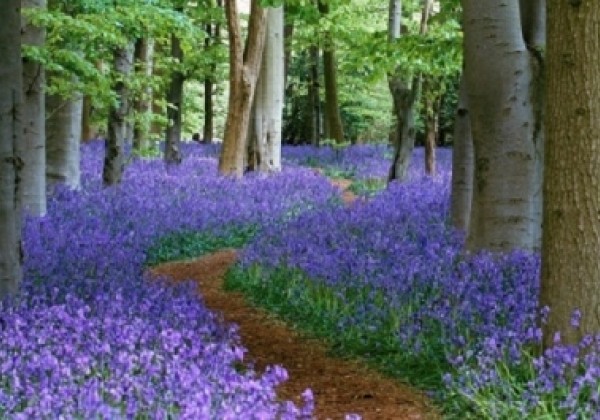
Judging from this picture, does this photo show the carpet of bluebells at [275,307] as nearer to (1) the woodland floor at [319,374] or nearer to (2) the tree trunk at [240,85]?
(1) the woodland floor at [319,374]

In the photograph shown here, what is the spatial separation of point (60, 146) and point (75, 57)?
3.83 metres

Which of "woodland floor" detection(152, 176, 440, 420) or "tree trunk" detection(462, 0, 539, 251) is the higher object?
"tree trunk" detection(462, 0, 539, 251)

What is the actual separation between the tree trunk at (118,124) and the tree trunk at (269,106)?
182 inches

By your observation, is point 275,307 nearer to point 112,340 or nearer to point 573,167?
point 112,340

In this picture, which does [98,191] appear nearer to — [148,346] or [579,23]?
[148,346]

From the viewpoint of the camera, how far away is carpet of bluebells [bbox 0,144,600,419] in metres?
4.10

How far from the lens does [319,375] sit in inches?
243

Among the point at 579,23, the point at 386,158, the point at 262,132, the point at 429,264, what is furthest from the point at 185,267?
the point at 386,158

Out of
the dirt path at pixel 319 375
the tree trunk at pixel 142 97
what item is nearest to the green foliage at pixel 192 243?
the dirt path at pixel 319 375

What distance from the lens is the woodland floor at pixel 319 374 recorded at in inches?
209

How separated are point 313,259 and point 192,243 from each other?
333cm

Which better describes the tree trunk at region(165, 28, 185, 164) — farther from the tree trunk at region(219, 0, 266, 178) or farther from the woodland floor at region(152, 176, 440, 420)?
the woodland floor at region(152, 176, 440, 420)

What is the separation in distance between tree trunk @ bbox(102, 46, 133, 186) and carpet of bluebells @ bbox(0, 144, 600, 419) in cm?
156

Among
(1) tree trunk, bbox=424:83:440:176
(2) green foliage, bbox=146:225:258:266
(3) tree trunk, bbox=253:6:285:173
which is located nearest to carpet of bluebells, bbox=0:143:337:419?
(2) green foliage, bbox=146:225:258:266
